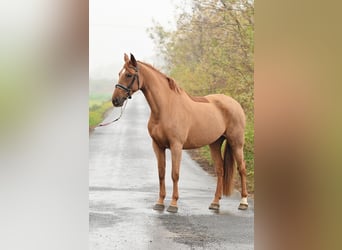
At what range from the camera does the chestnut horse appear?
6.27 feet

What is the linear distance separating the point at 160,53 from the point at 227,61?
27 cm

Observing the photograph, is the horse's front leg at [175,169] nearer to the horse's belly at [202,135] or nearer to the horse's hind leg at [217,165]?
the horse's belly at [202,135]

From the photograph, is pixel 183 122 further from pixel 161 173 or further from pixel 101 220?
pixel 101 220

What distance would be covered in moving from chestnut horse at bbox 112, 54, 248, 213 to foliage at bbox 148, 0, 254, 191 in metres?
0.04

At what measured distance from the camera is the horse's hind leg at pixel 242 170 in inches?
77.5

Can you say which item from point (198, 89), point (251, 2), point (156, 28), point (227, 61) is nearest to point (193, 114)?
point (198, 89)

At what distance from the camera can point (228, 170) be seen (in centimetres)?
200

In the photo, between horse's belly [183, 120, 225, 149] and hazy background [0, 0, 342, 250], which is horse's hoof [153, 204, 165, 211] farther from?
hazy background [0, 0, 342, 250]

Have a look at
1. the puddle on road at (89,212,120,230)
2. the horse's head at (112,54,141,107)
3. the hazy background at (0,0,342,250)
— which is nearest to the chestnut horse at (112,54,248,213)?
the horse's head at (112,54,141,107)

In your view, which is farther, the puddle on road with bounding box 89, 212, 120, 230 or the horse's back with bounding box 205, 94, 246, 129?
the horse's back with bounding box 205, 94, 246, 129

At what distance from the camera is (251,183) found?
1.98 metres
